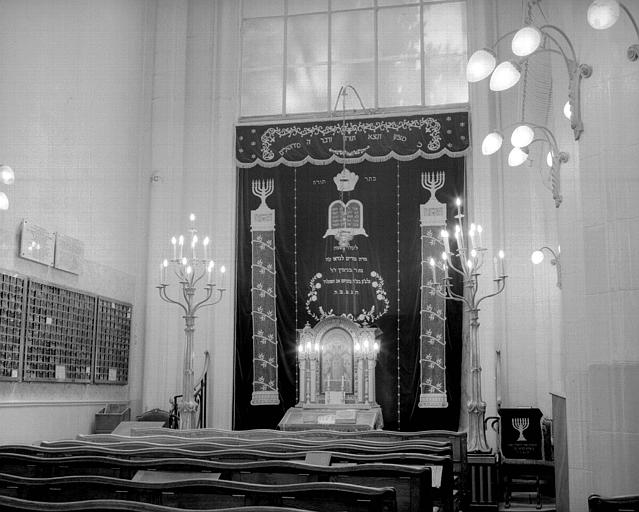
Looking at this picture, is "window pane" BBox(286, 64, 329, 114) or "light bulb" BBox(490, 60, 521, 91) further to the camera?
"window pane" BBox(286, 64, 329, 114)

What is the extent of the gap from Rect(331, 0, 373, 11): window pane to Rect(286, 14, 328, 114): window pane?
21 centimetres

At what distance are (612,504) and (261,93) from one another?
10140 mm

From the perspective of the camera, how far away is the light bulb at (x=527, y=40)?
4273mm

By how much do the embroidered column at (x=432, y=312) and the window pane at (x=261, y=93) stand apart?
261 cm

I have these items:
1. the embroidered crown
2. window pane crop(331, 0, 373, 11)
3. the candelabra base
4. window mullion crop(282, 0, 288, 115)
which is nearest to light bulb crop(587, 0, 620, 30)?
the candelabra base

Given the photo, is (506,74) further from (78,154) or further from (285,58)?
(285,58)

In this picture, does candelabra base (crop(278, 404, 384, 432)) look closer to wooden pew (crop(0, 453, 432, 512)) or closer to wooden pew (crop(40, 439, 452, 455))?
wooden pew (crop(40, 439, 452, 455))

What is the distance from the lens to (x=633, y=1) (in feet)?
13.0

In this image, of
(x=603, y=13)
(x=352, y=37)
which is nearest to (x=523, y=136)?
(x=603, y=13)

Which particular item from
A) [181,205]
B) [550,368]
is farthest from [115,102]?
[550,368]

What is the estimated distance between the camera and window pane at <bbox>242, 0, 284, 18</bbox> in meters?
12.3

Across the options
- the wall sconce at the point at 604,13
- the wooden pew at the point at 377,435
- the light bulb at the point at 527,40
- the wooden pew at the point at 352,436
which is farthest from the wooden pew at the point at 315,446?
the wall sconce at the point at 604,13

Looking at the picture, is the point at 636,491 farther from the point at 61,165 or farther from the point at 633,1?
the point at 61,165

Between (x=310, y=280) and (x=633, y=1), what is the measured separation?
760cm
